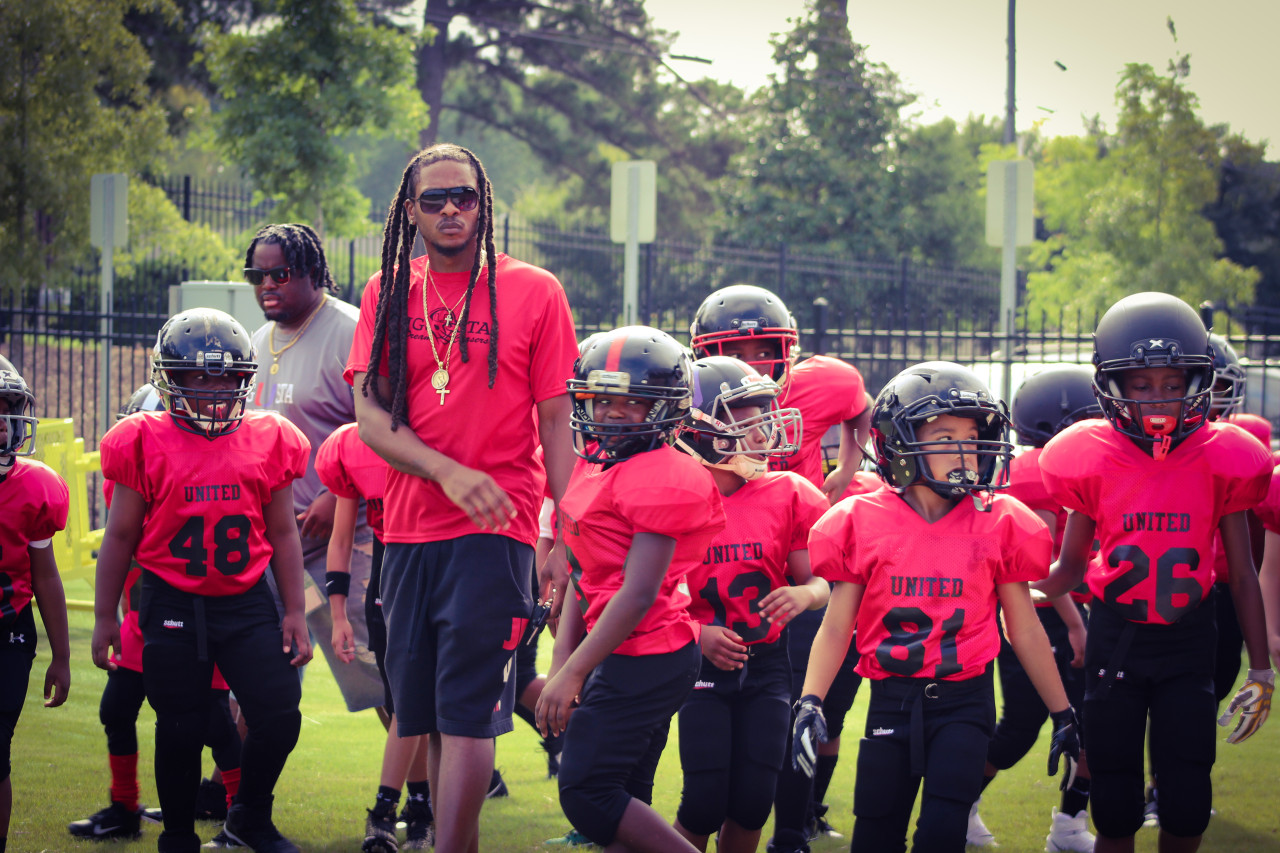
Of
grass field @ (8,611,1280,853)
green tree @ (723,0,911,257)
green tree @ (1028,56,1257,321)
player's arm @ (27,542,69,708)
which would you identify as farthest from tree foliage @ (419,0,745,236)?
player's arm @ (27,542,69,708)

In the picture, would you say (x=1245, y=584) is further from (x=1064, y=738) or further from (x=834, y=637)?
(x=834, y=637)

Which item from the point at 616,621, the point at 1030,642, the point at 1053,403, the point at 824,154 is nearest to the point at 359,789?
the point at 616,621

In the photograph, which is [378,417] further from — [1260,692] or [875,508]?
[1260,692]

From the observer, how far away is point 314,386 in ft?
17.2

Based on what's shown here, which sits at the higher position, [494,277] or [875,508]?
[494,277]

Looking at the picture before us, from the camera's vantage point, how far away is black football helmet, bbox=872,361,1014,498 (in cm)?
356

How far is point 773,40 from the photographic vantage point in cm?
2467

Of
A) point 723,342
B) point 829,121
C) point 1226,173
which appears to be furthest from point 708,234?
point 723,342

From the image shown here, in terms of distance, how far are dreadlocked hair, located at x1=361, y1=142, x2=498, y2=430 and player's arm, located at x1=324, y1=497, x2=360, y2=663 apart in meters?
1.33

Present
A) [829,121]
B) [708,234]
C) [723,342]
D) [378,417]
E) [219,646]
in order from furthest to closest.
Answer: [708,234] → [829,121] → [723,342] → [219,646] → [378,417]

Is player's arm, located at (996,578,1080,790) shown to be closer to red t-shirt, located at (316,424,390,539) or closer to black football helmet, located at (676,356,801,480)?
black football helmet, located at (676,356,801,480)

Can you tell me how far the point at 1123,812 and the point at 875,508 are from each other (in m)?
1.37

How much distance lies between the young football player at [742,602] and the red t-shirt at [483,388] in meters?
0.62

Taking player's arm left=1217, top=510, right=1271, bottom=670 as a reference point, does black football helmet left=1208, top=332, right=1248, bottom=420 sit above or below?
above
